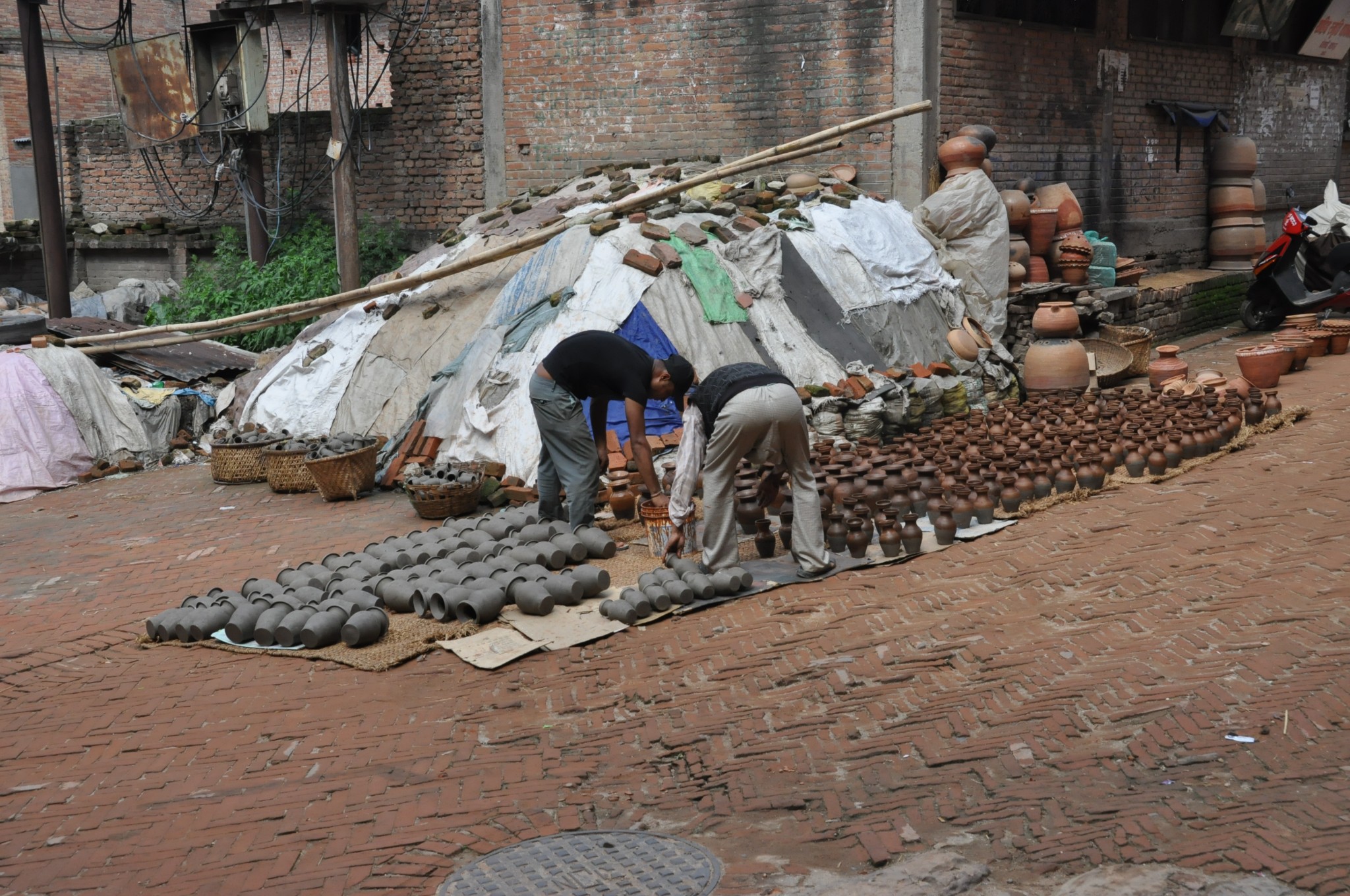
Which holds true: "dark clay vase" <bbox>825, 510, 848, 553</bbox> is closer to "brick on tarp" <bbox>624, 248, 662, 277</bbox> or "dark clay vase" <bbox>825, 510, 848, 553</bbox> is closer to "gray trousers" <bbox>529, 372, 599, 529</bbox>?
"gray trousers" <bbox>529, 372, 599, 529</bbox>

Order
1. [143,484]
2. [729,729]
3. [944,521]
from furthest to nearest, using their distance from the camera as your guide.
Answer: [143,484] < [944,521] < [729,729]

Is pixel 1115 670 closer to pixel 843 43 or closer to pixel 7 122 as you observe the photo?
pixel 843 43

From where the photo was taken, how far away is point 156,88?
16547 mm

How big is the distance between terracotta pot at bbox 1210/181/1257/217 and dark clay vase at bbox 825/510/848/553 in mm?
12489

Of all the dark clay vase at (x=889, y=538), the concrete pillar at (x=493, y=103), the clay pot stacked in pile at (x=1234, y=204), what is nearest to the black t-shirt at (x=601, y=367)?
the dark clay vase at (x=889, y=538)

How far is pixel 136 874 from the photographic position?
413cm

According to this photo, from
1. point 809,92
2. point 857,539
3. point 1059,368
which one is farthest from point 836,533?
point 809,92

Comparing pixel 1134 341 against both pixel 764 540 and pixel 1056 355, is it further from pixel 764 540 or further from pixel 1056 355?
pixel 764 540

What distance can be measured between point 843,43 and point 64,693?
10076mm

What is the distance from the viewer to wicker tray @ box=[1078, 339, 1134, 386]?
12391mm

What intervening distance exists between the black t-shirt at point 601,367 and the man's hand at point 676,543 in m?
0.81

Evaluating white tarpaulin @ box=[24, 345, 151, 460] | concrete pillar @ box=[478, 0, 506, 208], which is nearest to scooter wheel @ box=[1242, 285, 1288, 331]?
concrete pillar @ box=[478, 0, 506, 208]

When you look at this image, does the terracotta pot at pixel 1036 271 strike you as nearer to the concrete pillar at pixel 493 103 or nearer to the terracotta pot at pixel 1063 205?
the terracotta pot at pixel 1063 205

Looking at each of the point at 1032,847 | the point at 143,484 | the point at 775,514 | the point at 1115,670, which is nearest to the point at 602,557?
the point at 775,514
